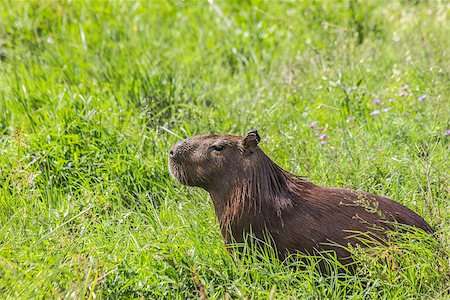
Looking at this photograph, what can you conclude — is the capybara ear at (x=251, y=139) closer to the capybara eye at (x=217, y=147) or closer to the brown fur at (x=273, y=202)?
the brown fur at (x=273, y=202)

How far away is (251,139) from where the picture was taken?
395cm

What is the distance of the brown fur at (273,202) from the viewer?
12.5 ft

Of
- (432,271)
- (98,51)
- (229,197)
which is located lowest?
(432,271)

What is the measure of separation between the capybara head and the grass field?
0.26 metres

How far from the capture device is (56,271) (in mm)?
3449

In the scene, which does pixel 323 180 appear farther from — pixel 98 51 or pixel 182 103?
pixel 98 51

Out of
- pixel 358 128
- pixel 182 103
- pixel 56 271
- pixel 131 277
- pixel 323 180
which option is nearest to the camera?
pixel 56 271

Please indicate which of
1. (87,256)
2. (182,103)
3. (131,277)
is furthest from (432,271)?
(182,103)

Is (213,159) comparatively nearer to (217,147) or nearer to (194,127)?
(217,147)

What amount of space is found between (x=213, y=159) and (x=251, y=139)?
203mm

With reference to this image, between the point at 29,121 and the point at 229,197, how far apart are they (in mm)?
1837

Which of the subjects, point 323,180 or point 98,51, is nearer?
point 323,180

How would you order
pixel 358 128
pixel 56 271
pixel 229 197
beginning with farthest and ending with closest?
pixel 358 128 < pixel 229 197 < pixel 56 271

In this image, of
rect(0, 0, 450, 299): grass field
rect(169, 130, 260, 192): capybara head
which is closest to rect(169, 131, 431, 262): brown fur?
rect(169, 130, 260, 192): capybara head
